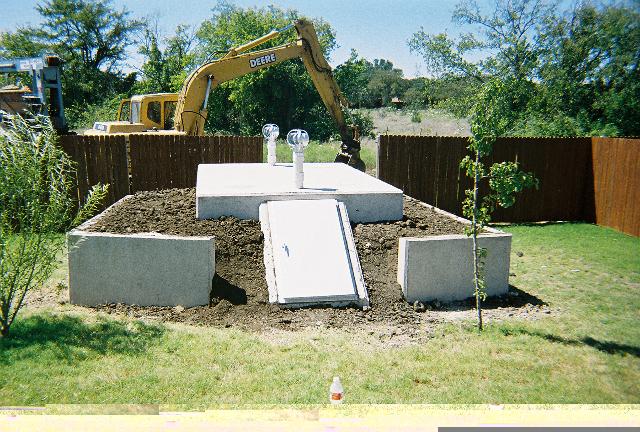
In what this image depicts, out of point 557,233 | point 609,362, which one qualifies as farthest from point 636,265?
point 557,233

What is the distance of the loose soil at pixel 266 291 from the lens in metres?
4.70

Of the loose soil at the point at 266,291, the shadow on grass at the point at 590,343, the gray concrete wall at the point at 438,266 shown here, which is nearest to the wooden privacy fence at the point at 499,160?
the loose soil at the point at 266,291

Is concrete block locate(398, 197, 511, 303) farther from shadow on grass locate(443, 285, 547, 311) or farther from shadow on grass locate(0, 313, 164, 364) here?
shadow on grass locate(0, 313, 164, 364)

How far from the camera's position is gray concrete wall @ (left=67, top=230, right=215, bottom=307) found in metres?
4.84

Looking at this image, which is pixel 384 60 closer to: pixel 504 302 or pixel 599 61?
pixel 599 61

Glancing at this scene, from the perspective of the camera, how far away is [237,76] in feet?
32.0

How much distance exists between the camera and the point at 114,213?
21.6 feet

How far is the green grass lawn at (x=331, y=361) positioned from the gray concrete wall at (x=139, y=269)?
1.16 ft

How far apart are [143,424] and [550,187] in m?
9.18

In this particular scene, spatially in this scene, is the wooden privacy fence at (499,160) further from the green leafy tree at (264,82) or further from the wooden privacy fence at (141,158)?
the wooden privacy fence at (141,158)

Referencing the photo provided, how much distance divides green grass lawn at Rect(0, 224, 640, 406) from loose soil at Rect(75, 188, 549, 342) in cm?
27

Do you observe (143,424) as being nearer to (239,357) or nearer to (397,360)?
(239,357)

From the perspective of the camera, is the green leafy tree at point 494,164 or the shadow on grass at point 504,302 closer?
the green leafy tree at point 494,164

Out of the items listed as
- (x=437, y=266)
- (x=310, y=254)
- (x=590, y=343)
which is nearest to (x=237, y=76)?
(x=310, y=254)
